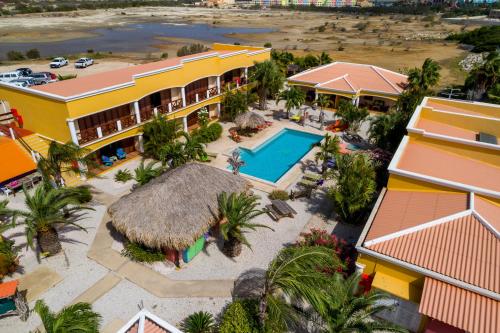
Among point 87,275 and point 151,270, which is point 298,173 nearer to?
point 151,270

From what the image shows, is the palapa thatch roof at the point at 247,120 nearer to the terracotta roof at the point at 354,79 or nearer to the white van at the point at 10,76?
the terracotta roof at the point at 354,79

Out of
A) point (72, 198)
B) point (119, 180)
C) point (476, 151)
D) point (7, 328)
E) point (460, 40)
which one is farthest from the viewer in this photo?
point (460, 40)

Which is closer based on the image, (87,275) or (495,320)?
(495,320)

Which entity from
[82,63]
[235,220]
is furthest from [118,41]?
[235,220]

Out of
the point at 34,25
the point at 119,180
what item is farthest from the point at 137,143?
the point at 34,25

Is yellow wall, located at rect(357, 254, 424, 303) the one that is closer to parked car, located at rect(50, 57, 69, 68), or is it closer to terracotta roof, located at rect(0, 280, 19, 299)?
terracotta roof, located at rect(0, 280, 19, 299)

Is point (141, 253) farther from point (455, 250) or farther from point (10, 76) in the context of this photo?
point (10, 76)
